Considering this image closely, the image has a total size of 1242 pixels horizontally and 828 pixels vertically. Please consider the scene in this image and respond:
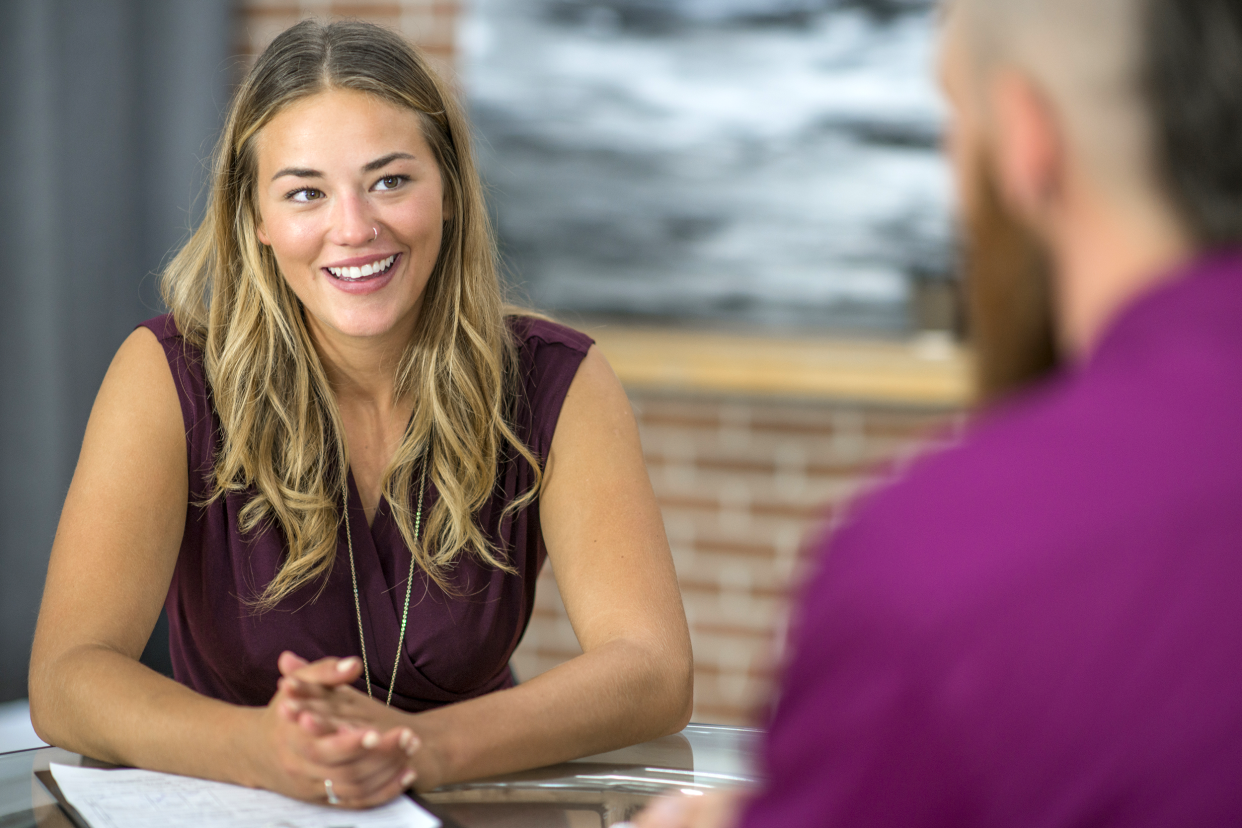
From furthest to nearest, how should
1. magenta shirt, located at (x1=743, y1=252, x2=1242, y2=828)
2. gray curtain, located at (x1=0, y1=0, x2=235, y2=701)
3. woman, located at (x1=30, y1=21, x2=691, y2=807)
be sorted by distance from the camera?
gray curtain, located at (x1=0, y1=0, x2=235, y2=701)
woman, located at (x1=30, y1=21, x2=691, y2=807)
magenta shirt, located at (x1=743, y1=252, x2=1242, y2=828)

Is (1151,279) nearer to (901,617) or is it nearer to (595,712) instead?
(901,617)

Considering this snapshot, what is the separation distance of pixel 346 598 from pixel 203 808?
492mm

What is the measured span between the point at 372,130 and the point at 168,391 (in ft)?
1.37

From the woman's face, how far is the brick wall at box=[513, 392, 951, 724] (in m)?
1.40

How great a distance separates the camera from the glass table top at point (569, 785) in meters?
1.07

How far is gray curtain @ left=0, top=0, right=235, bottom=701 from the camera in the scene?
266 centimetres

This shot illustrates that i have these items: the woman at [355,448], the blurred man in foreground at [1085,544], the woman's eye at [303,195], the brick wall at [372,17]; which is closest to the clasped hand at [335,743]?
the woman at [355,448]

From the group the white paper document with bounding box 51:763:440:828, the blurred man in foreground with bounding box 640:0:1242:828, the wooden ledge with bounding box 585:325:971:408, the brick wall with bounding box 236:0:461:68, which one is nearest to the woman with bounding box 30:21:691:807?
the white paper document with bounding box 51:763:440:828

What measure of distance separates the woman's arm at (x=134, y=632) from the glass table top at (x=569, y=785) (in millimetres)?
59

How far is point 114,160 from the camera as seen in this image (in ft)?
9.45

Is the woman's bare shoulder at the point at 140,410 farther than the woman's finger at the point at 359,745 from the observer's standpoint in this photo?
Yes

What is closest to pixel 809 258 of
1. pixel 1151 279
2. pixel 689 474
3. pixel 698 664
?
pixel 689 474

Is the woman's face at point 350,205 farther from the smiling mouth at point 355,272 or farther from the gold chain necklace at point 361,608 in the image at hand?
the gold chain necklace at point 361,608

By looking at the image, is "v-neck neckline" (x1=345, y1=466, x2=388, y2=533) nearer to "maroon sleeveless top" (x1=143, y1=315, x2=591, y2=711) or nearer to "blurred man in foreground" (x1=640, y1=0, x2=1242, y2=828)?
"maroon sleeveless top" (x1=143, y1=315, x2=591, y2=711)
